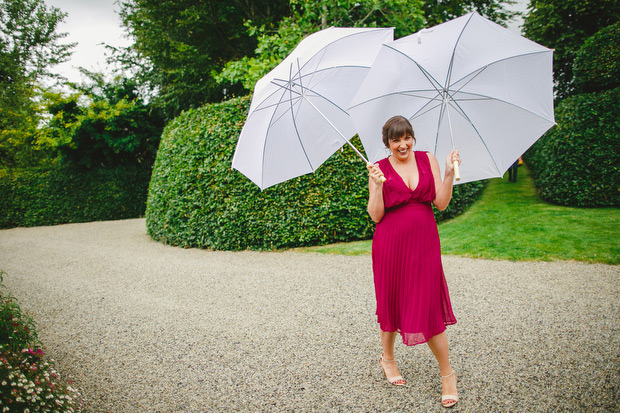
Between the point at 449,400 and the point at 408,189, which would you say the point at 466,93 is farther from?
the point at 449,400

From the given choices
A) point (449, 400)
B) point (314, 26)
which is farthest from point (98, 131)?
point (449, 400)

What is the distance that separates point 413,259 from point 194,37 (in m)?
14.1

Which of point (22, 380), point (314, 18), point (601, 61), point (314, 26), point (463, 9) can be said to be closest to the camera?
point (22, 380)

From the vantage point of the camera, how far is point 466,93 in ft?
8.79

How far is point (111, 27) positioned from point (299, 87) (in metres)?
17.6

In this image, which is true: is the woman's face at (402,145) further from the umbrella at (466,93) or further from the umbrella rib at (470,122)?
the umbrella rib at (470,122)

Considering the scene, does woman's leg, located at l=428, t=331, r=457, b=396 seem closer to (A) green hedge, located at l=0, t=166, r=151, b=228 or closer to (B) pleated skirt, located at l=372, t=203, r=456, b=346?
(B) pleated skirt, located at l=372, t=203, r=456, b=346

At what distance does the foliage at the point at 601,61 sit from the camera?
319 inches

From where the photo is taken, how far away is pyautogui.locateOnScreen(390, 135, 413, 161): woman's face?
8.08ft

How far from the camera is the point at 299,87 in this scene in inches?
121

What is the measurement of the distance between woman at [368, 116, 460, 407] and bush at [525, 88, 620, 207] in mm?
8269

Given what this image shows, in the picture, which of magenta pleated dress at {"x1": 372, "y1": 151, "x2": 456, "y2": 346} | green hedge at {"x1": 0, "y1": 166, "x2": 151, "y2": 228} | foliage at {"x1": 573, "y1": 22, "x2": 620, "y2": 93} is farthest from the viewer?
green hedge at {"x1": 0, "y1": 166, "x2": 151, "y2": 228}

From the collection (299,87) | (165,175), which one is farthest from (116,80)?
(299,87)

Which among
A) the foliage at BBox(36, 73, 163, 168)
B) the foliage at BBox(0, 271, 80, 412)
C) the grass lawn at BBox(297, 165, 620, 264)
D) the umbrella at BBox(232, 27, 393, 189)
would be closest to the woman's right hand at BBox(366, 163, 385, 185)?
the umbrella at BBox(232, 27, 393, 189)
